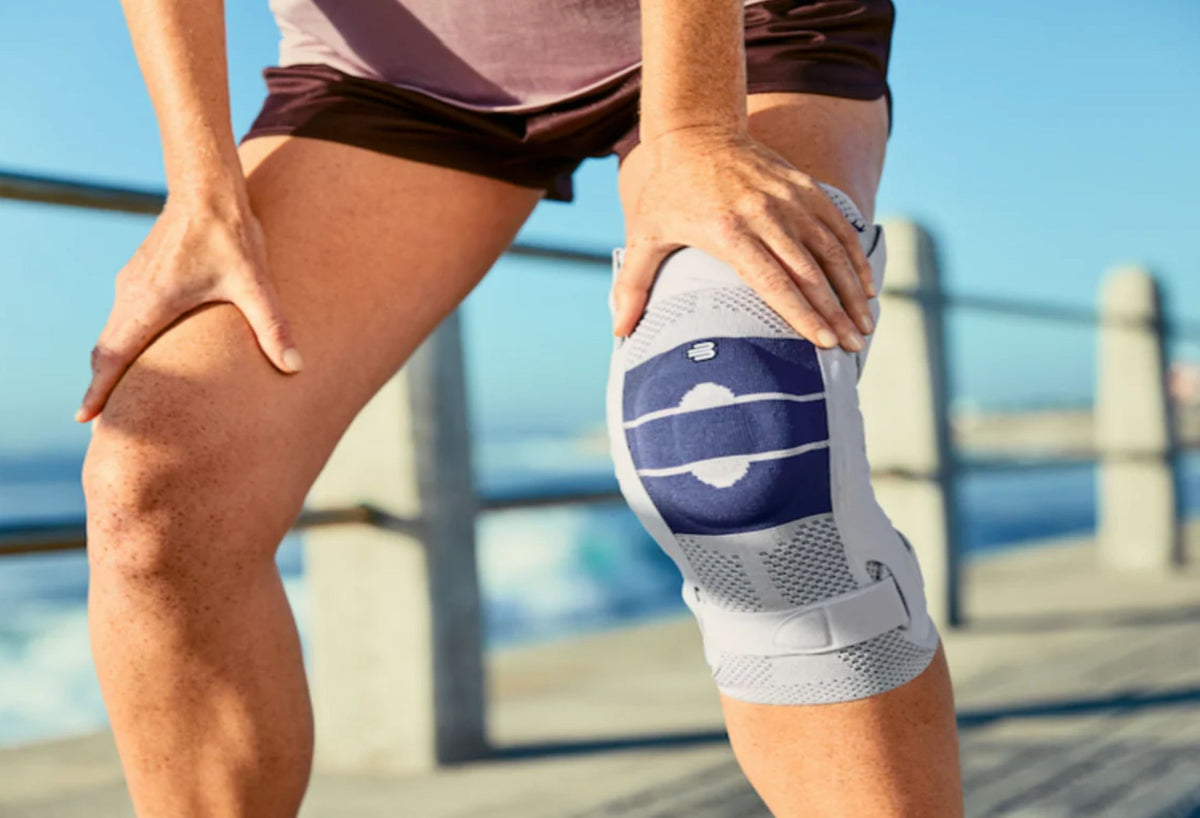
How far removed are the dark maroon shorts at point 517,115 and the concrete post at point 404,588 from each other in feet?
3.31

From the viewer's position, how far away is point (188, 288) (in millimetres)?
1059

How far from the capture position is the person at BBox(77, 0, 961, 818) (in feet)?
3.02

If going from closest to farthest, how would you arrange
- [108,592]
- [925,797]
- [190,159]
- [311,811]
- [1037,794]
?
1. [925,797]
2. [108,592]
3. [190,159]
4. [1037,794]
5. [311,811]

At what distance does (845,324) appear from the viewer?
0.91 m

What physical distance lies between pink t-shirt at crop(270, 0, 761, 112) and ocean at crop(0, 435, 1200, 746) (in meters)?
3.77

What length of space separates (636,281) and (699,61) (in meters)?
0.19

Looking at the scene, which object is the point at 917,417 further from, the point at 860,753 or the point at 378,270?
the point at 860,753

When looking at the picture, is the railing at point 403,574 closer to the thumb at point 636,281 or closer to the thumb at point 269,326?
the thumb at point 269,326

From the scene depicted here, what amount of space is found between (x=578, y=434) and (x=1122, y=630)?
37201 millimetres

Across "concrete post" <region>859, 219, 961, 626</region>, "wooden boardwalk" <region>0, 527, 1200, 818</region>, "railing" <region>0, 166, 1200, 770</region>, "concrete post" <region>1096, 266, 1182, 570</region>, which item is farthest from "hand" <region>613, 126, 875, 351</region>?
"concrete post" <region>1096, 266, 1182, 570</region>

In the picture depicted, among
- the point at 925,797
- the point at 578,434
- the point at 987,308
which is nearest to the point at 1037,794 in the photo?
the point at 925,797

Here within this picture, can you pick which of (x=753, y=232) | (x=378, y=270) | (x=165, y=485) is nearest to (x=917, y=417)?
(x=378, y=270)

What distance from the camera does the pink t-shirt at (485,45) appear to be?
1.19 metres

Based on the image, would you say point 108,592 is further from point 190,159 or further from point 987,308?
point 987,308
